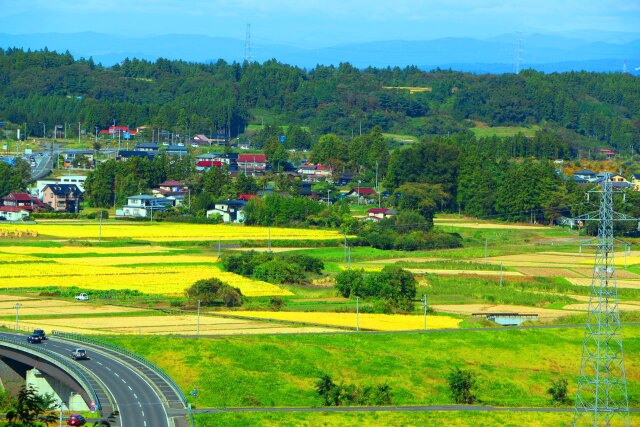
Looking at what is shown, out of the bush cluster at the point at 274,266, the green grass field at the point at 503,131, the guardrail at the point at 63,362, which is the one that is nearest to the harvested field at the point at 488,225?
the bush cluster at the point at 274,266

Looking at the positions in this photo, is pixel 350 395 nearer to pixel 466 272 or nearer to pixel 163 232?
pixel 466 272

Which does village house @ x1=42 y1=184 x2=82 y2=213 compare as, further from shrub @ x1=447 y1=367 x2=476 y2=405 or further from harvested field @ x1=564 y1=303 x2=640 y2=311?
shrub @ x1=447 y1=367 x2=476 y2=405

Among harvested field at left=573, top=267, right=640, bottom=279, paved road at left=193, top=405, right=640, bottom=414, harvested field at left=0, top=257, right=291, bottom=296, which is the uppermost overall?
harvested field at left=573, top=267, right=640, bottom=279

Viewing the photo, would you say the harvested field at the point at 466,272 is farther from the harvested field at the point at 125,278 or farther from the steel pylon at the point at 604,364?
the steel pylon at the point at 604,364

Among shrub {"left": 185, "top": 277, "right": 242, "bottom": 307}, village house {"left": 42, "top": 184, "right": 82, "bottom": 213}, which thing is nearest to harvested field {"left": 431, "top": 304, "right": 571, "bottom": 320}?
shrub {"left": 185, "top": 277, "right": 242, "bottom": 307}

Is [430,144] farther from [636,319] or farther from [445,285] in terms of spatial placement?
[636,319]

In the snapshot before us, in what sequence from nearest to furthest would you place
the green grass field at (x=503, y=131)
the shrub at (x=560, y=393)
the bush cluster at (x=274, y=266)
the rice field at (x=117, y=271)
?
the shrub at (x=560, y=393) < the rice field at (x=117, y=271) < the bush cluster at (x=274, y=266) < the green grass field at (x=503, y=131)
